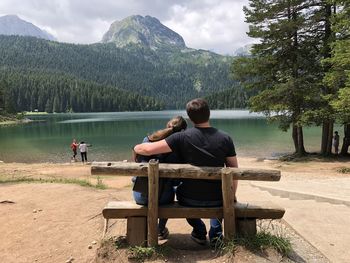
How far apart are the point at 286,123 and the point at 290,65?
3.99 m

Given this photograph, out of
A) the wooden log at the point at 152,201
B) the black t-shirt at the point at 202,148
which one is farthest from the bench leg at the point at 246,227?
the wooden log at the point at 152,201

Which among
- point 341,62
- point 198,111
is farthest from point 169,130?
point 341,62

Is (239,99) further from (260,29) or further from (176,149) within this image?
(176,149)

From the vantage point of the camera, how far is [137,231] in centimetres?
490

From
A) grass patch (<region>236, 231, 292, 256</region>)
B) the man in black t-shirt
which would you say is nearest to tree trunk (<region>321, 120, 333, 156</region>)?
grass patch (<region>236, 231, 292, 256</region>)

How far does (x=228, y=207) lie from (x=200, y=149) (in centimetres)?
88

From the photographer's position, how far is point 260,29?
24.2 metres

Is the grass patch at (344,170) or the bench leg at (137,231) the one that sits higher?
the bench leg at (137,231)

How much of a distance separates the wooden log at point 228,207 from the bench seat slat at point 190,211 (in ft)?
0.32

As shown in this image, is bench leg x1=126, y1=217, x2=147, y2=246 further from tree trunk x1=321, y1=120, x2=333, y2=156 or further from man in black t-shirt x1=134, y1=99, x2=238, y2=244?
tree trunk x1=321, y1=120, x2=333, y2=156

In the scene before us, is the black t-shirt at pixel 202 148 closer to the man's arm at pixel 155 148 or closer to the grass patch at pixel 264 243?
the man's arm at pixel 155 148

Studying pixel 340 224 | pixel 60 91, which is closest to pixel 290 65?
pixel 340 224

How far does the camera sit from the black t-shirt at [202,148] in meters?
4.73

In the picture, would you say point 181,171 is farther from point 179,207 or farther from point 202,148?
point 179,207
